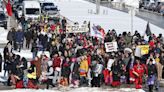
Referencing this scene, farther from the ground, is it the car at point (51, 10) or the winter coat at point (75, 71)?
the winter coat at point (75, 71)

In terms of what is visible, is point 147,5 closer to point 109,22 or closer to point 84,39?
point 109,22

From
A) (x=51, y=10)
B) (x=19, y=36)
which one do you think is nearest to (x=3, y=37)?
(x=19, y=36)

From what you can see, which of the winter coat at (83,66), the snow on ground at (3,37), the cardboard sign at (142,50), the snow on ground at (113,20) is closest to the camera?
the winter coat at (83,66)

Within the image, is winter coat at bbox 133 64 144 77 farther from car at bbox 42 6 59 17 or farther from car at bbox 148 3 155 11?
car at bbox 148 3 155 11

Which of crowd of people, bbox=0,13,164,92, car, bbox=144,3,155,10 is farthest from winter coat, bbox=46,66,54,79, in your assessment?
car, bbox=144,3,155,10

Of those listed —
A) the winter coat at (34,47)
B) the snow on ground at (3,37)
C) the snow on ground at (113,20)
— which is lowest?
the snow on ground at (113,20)

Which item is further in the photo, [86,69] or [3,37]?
[3,37]

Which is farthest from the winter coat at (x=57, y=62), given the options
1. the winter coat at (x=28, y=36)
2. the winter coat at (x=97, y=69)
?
the winter coat at (x=28, y=36)

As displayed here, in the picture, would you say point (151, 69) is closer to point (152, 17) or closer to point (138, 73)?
point (138, 73)

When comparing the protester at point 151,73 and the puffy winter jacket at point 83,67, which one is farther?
the puffy winter jacket at point 83,67

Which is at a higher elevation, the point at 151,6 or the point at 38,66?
the point at 38,66

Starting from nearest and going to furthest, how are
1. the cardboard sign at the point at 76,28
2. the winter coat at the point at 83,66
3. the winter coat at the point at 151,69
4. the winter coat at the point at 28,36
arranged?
the winter coat at the point at 151,69 < the winter coat at the point at 83,66 < the cardboard sign at the point at 76,28 < the winter coat at the point at 28,36

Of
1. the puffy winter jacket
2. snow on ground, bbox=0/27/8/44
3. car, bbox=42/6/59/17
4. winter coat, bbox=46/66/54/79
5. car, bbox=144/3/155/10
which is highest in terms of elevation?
the puffy winter jacket

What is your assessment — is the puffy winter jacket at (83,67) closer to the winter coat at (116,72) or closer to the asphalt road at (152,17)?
the winter coat at (116,72)
